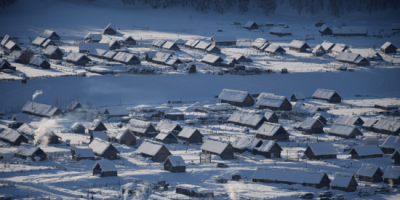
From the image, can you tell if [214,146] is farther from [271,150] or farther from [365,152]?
[365,152]

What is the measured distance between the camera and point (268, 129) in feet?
200

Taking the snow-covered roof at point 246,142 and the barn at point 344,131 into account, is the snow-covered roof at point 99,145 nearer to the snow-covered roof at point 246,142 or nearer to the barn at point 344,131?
the snow-covered roof at point 246,142

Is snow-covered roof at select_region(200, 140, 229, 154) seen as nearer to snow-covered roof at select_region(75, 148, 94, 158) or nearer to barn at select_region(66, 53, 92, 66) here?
snow-covered roof at select_region(75, 148, 94, 158)

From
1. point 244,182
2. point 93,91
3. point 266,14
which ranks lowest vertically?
point 244,182

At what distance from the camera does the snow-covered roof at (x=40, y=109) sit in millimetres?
66312

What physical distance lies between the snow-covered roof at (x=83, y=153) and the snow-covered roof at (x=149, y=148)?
15.1 ft

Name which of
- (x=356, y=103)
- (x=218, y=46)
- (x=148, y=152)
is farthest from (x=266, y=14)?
(x=148, y=152)

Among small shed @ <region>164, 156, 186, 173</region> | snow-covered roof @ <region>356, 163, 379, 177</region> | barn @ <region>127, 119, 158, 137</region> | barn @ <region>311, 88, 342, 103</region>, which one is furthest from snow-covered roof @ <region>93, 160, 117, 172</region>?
barn @ <region>311, 88, 342, 103</region>

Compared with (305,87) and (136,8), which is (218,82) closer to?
(305,87)

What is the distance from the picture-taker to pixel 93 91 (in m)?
76.3

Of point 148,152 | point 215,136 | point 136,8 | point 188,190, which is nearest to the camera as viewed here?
point 188,190

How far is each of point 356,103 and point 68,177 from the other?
145 ft

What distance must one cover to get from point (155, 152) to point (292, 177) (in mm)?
13211

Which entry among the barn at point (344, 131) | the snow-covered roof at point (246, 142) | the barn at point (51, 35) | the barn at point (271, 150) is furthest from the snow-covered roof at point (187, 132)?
the barn at point (51, 35)
